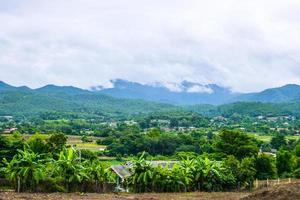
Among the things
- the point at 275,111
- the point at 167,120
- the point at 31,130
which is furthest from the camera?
the point at 275,111

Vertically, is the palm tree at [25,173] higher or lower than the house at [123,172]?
higher

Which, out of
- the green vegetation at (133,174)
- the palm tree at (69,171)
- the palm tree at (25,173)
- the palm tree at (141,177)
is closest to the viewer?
the palm tree at (25,173)

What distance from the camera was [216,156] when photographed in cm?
4369

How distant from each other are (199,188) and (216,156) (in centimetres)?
1280

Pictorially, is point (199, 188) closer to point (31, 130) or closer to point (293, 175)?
point (293, 175)

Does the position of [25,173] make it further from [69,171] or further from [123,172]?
[123,172]

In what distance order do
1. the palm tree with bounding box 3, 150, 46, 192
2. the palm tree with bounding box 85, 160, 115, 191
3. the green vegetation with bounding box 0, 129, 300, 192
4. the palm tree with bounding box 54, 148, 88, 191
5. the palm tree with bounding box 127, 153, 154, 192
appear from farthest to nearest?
the palm tree with bounding box 127, 153, 154, 192 → the palm tree with bounding box 85, 160, 115, 191 → the palm tree with bounding box 54, 148, 88, 191 → the green vegetation with bounding box 0, 129, 300, 192 → the palm tree with bounding box 3, 150, 46, 192

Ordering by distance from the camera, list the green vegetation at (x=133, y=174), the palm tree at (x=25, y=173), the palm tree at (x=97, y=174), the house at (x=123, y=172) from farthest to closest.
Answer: the house at (x=123, y=172) < the palm tree at (x=97, y=174) < the green vegetation at (x=133, y=174) < the palm tree at (x=25, y=173)

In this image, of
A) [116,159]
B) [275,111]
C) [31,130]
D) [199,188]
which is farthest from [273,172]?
[275,111]

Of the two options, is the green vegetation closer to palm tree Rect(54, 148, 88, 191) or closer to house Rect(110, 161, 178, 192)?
palm tree Rect(54, 148, 88, 191)

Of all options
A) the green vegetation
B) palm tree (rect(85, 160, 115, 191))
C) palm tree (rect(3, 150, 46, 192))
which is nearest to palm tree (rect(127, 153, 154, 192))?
the green vegetation

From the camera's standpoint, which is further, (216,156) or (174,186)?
(216,156)

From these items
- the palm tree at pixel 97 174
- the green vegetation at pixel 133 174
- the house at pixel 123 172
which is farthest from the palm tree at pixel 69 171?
the house at pixel 123 172

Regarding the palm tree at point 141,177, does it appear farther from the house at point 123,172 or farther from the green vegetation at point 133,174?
the house at point 123,172
